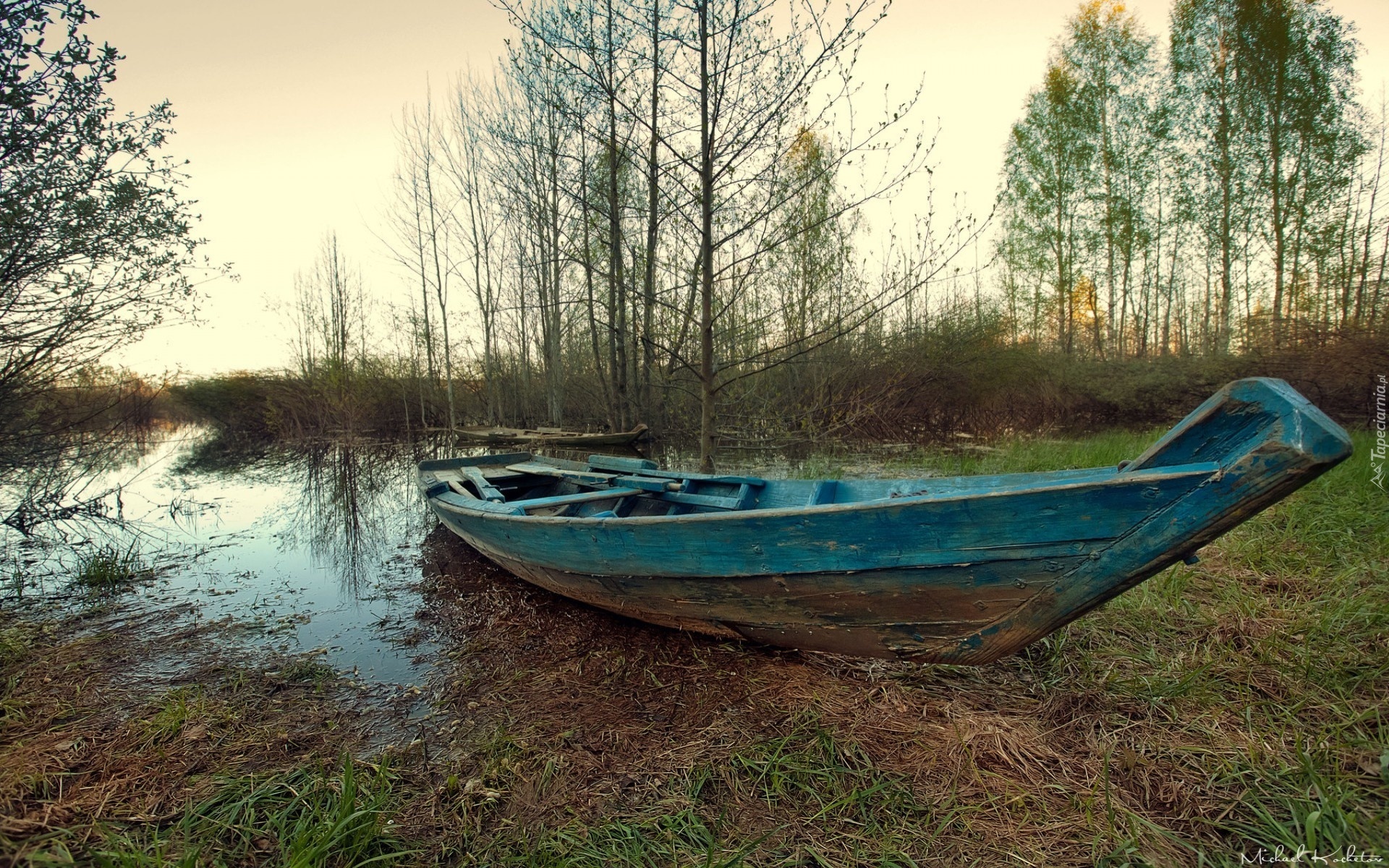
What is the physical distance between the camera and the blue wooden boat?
1.62m

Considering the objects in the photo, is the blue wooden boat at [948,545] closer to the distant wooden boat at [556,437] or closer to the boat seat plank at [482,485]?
the boat seat plank at [482,485]

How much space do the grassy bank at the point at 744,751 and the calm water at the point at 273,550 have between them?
43cm

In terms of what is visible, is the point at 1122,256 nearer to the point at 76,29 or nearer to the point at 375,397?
the point at 76,29

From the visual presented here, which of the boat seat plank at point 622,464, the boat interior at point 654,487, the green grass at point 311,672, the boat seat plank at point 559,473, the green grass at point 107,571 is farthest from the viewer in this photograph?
the boat seat plank at point 559,473

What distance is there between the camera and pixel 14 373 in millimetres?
4219

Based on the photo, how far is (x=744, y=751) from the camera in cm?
212

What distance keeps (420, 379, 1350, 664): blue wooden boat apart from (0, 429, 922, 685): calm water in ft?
4.58

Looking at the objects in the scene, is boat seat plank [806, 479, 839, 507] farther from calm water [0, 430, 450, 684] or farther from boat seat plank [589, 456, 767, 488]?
calm water [0, 430, 450, 684]

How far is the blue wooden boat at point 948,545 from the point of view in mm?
1622

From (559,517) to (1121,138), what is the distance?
19830mm

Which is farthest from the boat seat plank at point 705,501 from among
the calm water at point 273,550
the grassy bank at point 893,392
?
the grassy bank at point 893,392

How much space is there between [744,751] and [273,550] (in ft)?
18.6

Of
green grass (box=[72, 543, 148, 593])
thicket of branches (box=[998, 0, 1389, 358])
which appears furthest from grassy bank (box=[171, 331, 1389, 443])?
green grass (box=[72, 543, 148, 593])

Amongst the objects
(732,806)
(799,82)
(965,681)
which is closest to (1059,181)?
(799,82)
